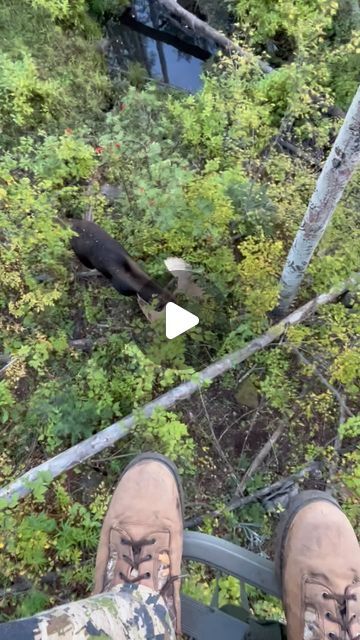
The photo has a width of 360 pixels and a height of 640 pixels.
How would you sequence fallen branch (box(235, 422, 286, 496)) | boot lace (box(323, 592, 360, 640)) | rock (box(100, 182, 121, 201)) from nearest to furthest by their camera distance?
boot lace (box(323, 592, 360, 640))
fallen branch (box(235, 422, 286, 496))
rock (box(100, 182, 121, 201))

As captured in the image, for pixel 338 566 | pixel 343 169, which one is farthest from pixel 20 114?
pixel 338 566

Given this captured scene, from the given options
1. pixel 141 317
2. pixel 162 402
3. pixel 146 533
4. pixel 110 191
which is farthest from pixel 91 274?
pixel 146 533

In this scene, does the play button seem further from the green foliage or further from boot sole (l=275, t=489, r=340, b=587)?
boot sole (l=275, t=489, r=340, b=587)

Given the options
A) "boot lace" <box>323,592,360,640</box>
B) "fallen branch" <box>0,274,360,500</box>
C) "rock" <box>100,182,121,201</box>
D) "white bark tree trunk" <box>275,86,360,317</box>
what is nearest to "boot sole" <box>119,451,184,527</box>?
"fallen branch" <box>0,274,360,500</box>

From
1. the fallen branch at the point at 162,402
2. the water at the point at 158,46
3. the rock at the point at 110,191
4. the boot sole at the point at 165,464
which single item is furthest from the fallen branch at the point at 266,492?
the water at the point at 158,46

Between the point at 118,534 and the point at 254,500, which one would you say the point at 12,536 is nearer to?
the point at 118,534

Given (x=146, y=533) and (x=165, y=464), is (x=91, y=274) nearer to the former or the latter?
(x=165, y=464)
